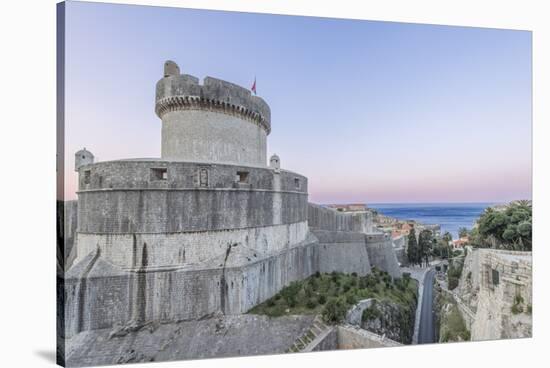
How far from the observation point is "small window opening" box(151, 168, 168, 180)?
666 cm

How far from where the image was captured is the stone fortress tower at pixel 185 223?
6066 millimetres

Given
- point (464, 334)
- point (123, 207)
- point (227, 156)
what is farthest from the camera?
point (227, 156)

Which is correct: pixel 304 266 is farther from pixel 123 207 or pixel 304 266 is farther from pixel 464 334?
pixel 123 207

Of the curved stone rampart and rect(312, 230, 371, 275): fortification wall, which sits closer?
the curved stone rampart

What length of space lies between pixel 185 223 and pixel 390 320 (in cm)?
599

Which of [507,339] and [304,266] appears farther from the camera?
[304,266]

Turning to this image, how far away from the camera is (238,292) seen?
6.84 meters

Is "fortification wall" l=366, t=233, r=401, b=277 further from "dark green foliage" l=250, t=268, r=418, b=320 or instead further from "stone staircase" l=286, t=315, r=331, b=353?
"stone staircase" l=286, t=315, r=331, b=353

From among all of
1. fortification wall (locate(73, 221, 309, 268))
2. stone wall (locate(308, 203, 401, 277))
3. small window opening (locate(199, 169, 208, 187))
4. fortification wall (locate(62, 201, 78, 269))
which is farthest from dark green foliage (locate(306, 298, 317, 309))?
fortification wall (locate(62, 201, 78, 269))

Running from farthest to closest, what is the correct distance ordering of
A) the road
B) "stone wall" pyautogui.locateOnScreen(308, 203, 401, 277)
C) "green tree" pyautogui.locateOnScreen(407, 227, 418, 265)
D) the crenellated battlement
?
"green tree" pyautogui.locateOnScreen(407, 227, 418, 265), "stone wall" pyautogui.locateOnScreen(308, 203, 401, 277), the road, the crenellated battlement

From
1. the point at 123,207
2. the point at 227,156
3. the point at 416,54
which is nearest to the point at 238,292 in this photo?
the point at 123,207

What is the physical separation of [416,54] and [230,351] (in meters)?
7.19

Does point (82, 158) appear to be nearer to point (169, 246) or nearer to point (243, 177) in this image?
point (169, 246)

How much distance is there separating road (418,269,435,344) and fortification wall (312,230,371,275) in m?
2.41
